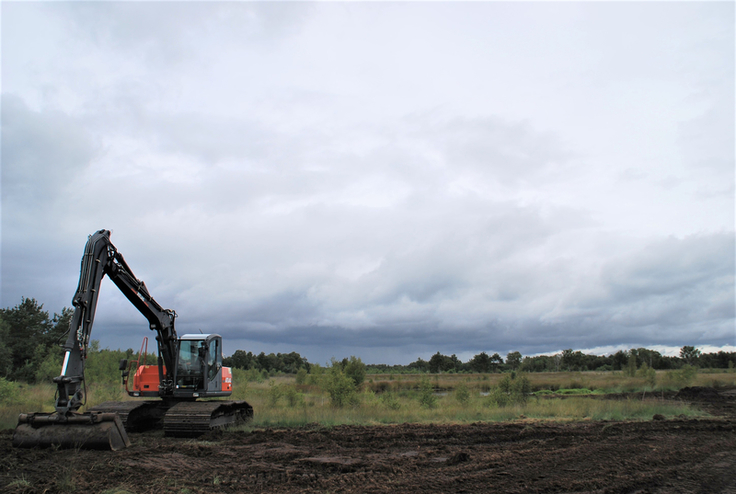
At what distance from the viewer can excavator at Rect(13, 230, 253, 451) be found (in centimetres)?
1191

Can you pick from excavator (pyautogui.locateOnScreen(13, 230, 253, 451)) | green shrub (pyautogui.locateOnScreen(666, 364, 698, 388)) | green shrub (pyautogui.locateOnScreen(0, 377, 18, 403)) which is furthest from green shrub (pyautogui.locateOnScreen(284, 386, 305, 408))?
green shrub (pyautogui.locateOnScreen(666, 364, 698, 388))

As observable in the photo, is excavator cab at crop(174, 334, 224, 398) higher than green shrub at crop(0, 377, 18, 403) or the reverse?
higher

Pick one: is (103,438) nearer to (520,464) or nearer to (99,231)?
(99,231)

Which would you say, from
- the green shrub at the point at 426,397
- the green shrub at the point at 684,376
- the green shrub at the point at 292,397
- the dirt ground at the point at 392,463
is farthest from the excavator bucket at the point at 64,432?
the green shrub at the point at 684,376

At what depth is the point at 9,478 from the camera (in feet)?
29.5

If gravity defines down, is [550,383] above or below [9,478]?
below

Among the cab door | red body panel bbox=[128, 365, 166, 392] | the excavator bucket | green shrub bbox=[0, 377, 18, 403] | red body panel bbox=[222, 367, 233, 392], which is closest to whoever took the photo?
the excavator bucket

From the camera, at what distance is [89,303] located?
1263cm

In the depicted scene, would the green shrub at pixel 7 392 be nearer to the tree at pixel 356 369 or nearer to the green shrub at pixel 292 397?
the green shrub at pixel 292 397

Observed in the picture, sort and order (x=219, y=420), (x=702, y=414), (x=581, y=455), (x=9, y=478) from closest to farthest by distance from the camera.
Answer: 1. (x=9, y=478)
2. (x=581, y=455)
3. (x=219, y=420)
4. (x=702, y=414)

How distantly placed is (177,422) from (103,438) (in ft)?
12.6

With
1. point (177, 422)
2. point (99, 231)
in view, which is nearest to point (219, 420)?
point (177, 422)

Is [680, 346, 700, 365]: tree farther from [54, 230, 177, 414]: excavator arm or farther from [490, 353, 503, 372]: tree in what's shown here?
[54, 230, 177, 414]: excavator arm

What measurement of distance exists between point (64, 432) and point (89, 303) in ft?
10.9
